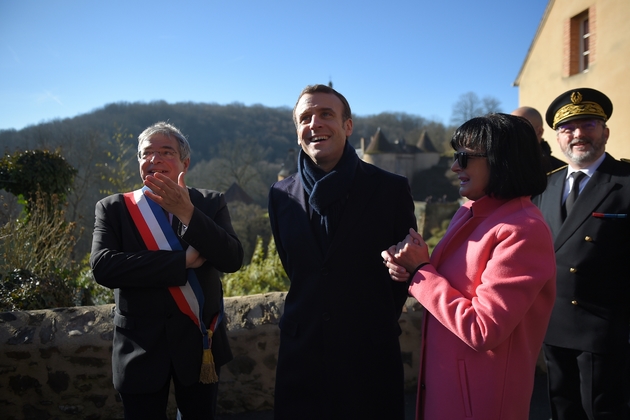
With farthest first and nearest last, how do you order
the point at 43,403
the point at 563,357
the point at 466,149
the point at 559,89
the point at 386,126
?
the point at 386,126
the point at 559,89
the point at 43,403
the point at 563,357
the point at 466,149

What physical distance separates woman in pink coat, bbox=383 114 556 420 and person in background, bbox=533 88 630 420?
1.03m

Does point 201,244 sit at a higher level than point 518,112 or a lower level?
lower

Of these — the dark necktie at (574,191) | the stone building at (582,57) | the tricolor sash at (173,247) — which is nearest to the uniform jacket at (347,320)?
the tricolor sash at (173,247)

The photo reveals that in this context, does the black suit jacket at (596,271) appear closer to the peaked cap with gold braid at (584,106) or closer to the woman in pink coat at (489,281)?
the peaked cap with gold braid at (584,106)

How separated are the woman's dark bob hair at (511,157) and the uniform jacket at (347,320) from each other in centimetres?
58

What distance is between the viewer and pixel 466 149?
1818 millimetres

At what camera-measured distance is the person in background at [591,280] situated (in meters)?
2.52

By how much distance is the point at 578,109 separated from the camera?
279 cm

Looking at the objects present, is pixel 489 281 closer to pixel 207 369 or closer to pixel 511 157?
pixel 511 157

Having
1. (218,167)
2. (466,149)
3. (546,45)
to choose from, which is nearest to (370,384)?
(466,149)

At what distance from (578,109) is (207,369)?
262cm

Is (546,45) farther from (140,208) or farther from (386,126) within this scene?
(386,126)

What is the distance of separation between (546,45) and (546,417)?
13184 millimetres

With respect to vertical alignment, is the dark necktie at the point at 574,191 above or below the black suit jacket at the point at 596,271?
above
